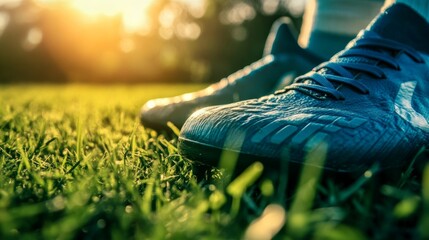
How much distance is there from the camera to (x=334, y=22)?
2.66 meters

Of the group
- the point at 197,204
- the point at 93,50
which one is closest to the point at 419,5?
the point at 197,204

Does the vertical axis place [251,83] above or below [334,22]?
below

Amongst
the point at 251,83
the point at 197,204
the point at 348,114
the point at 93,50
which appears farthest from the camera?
the point at 93,50

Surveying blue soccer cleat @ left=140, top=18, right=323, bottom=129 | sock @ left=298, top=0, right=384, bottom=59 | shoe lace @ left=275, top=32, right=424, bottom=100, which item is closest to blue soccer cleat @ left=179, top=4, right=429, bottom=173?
shoe lace @ left=275, top=32, right=424, bottom=100

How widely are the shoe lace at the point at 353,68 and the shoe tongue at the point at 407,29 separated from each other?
0.13 feet

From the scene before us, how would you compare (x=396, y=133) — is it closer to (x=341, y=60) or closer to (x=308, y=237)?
(x=341, y=60)

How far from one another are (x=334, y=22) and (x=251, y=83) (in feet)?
2.41

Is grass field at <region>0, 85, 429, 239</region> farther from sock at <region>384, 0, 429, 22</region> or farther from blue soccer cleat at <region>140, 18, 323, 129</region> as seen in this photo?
blue soccer cleat at <region>140, 18, 323, 129</region>

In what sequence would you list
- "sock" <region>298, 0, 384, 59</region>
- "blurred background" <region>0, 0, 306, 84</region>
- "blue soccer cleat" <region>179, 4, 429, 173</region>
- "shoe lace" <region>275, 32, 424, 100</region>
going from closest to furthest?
"blue soccer cleat" <region>179, 4, 429, 173</region> → "shoe lace" <region>275, 32, 424, 100</region> → "sock" <region>298, 0, 384, 59</region> → "blurred background" <region>0, 0, 306, 84</region>

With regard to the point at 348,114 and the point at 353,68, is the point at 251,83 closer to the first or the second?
the point at 353,68

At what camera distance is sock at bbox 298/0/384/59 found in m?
2.62

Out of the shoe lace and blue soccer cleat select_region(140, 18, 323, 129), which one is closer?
the shoe lace

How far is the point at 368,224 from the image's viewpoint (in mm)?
837

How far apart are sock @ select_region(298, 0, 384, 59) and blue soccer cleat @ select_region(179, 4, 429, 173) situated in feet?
3.50
